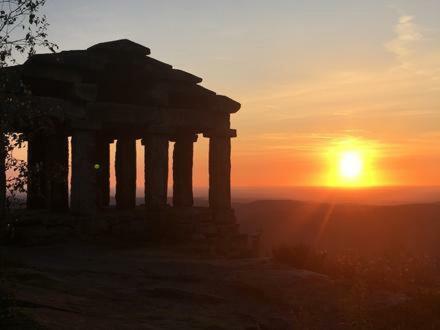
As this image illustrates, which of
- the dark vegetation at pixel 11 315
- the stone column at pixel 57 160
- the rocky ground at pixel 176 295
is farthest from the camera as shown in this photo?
the stone column at pixel 57 160

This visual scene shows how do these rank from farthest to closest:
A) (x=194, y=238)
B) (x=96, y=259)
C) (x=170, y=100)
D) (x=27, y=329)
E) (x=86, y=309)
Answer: (x=170, y=100)
(x=194, y=238)
(x=96, y=259)
(x=86, y=309)
(x=27, y=329)

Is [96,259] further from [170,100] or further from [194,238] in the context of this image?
[170,100]

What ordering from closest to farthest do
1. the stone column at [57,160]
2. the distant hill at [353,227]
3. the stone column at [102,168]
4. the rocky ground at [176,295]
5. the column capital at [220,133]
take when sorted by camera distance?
1. the rocky ground at [176,295]
2. the stone column at [57,160]
3. the column capital at [220,133]
4. the stone column at [102,168]
5. the distant hill at [353,227]

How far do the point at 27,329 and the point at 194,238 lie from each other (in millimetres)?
12001

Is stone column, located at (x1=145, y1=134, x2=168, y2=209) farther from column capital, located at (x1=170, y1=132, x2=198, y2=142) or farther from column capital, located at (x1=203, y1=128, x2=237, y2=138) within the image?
column capital, located at (x1=170, y1=132, x2=198, y2=142)

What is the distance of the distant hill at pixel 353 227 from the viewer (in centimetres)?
5012

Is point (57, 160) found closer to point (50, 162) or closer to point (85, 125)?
point (50, 162)

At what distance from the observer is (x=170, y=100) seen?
1966 centimetres

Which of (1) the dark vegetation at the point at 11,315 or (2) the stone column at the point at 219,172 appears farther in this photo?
(2) the stone column at the point at 219,172

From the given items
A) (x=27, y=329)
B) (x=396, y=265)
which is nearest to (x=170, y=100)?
(x=396, y=265)

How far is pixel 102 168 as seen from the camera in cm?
2214

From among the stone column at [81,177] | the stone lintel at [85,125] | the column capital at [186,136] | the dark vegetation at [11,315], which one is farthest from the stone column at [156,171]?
the dark vegetation at [11,315]

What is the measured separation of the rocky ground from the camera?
8195 mm

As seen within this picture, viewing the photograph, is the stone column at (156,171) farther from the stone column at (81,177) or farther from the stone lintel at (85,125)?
the stone column at (81,177)
